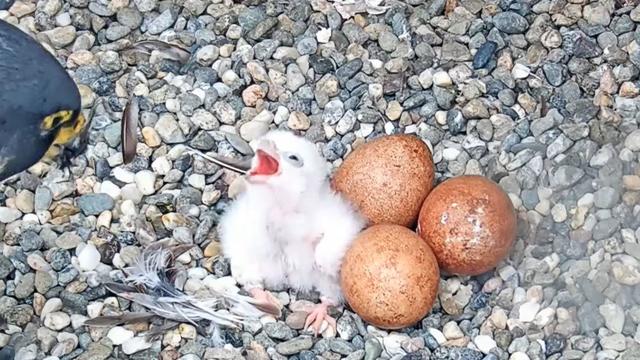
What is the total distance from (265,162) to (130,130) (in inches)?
21.6

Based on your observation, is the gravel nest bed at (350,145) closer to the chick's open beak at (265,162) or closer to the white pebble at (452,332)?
the white pebble at (452,332)

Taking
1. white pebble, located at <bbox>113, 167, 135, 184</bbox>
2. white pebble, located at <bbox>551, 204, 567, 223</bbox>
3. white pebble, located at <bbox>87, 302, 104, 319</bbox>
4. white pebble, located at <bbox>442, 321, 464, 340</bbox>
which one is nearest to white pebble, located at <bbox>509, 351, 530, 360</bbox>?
white pebble, located at <bbox>442, 321, 464, 340</bbox>

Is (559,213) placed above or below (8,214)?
above

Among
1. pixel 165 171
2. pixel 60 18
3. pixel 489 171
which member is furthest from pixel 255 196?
pixel 60 18

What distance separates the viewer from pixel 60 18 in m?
3.38

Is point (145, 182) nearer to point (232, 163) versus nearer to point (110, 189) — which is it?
point (110, 189)

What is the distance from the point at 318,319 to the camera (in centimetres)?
271

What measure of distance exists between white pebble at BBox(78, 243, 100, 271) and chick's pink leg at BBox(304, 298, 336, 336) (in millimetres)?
521

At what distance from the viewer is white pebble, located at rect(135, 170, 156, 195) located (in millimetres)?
2990

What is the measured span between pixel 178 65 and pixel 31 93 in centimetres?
76

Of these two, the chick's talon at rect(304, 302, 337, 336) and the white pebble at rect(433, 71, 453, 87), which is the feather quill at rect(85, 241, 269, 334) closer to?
the chick's talon at rect(304, 302, 337, 336)

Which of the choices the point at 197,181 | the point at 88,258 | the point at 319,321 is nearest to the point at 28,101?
the point at 88,258

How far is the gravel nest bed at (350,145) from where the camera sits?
2703 millimetres

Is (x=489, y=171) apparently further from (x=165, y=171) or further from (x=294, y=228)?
(x=165, y=171)
